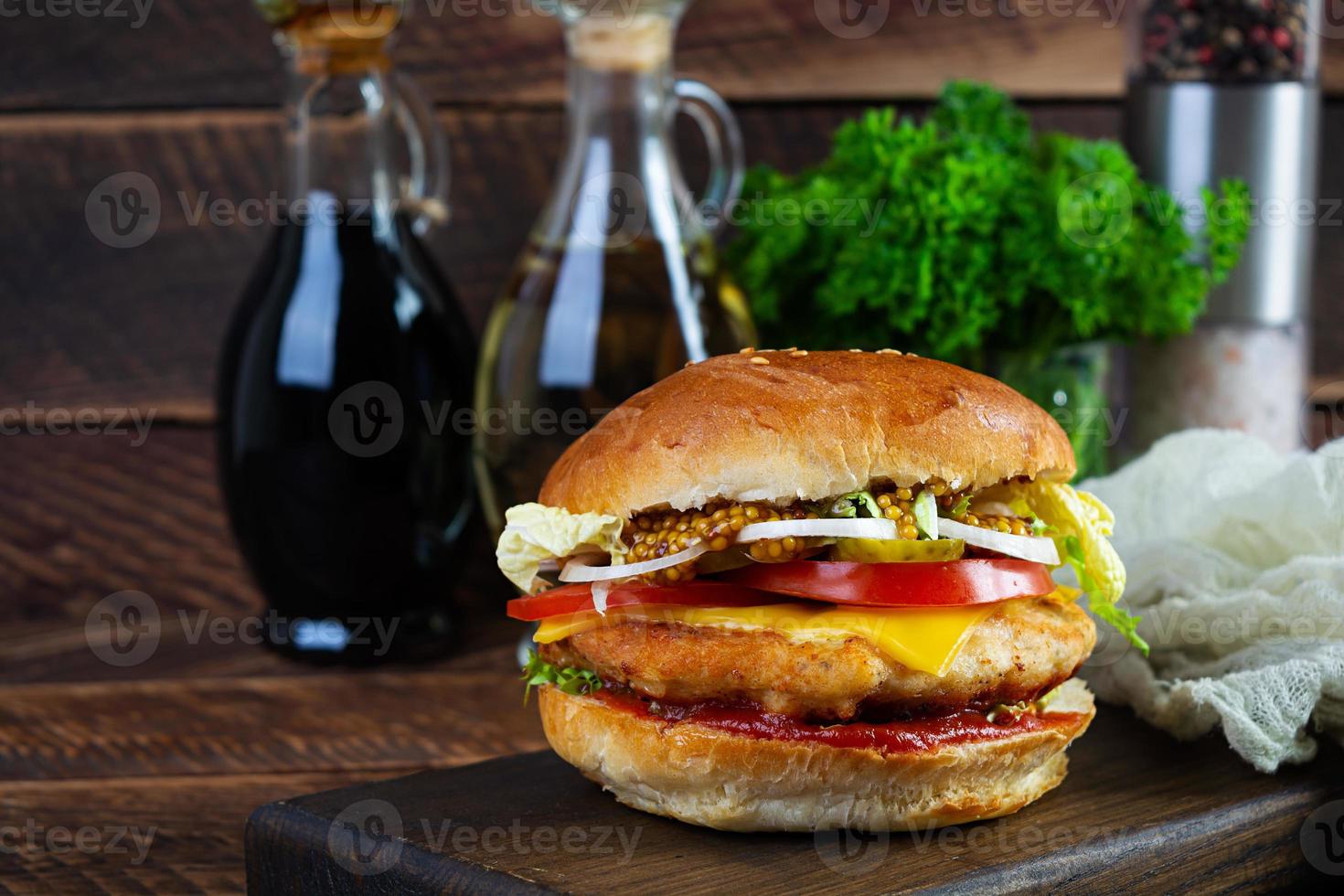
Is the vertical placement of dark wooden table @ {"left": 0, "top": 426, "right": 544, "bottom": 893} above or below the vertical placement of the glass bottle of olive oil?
below

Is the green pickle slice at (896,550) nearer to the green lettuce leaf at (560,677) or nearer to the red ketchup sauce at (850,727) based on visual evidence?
the red ketchup sauce at (850,727)

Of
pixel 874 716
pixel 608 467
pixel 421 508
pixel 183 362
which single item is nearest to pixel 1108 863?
pixel 874 716

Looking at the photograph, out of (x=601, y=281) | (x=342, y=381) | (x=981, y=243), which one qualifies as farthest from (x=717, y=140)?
(x=342, y=381)

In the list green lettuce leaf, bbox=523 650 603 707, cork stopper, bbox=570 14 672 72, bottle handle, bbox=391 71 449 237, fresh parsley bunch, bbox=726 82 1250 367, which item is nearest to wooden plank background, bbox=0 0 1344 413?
bottle handle, bbox=391 71 449 237

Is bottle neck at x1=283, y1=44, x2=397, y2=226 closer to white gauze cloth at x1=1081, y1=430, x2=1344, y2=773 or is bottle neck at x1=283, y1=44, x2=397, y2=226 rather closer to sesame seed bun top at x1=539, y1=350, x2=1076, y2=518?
sesame seed bun top at x1=539, y1=350, x2=1076, y2=518

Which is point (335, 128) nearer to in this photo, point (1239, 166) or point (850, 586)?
point (850, 586)

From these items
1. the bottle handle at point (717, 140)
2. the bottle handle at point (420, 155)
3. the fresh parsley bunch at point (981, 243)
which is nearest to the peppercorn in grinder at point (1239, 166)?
the fresh parsley bunch at point (981, 243)
